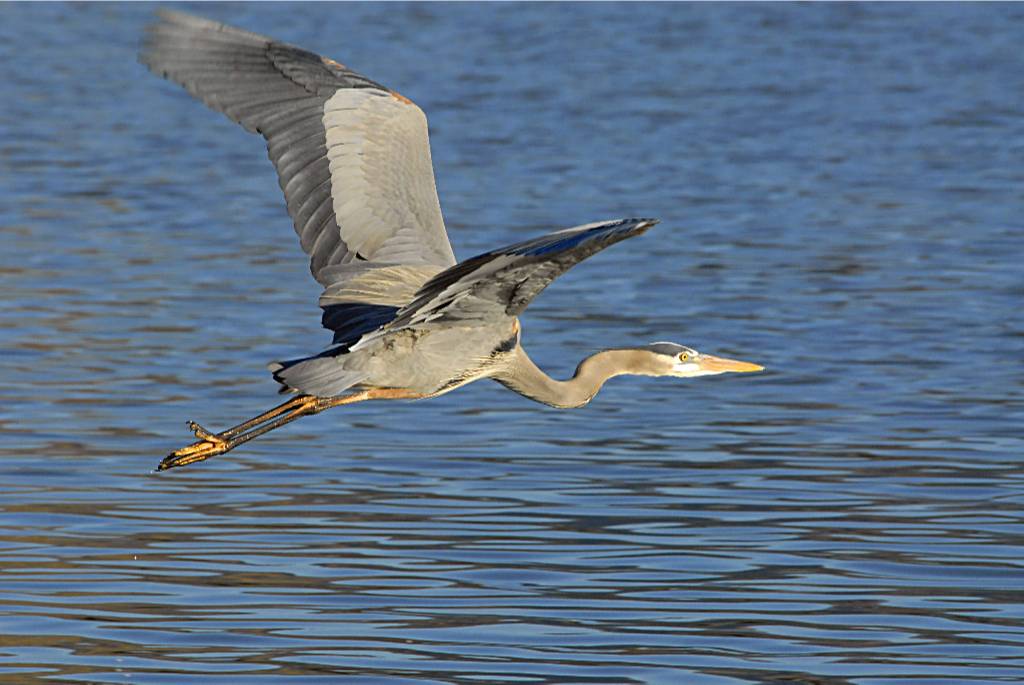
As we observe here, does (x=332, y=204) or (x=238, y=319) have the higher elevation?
(x=332, y=204)

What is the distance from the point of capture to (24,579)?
8.73 m

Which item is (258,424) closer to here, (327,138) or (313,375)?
(313,375)

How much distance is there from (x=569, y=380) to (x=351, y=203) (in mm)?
1298

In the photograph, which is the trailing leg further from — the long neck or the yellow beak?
the yellow beak

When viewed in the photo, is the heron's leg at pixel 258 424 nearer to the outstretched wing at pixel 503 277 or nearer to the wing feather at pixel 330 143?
the wing feather at pixel 330 143

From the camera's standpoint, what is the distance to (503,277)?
24.3 ft

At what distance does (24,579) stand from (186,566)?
665 millimetres

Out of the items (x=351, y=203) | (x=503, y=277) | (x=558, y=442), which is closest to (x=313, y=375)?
(x=503, y=277)

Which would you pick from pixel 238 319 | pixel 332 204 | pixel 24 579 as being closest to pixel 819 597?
pixel 332 204

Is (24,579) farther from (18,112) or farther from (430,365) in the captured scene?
(18,112)

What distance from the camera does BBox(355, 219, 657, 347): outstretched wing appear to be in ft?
21.5

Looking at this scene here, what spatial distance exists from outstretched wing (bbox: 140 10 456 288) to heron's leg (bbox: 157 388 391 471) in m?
0.48

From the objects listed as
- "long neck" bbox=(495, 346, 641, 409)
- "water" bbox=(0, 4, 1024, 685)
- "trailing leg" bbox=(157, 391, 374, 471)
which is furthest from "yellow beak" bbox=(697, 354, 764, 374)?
"trailing leg" bbox=(157, 391, 374, 471)

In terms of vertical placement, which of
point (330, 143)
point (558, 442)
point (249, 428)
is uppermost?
point (330, 143)
